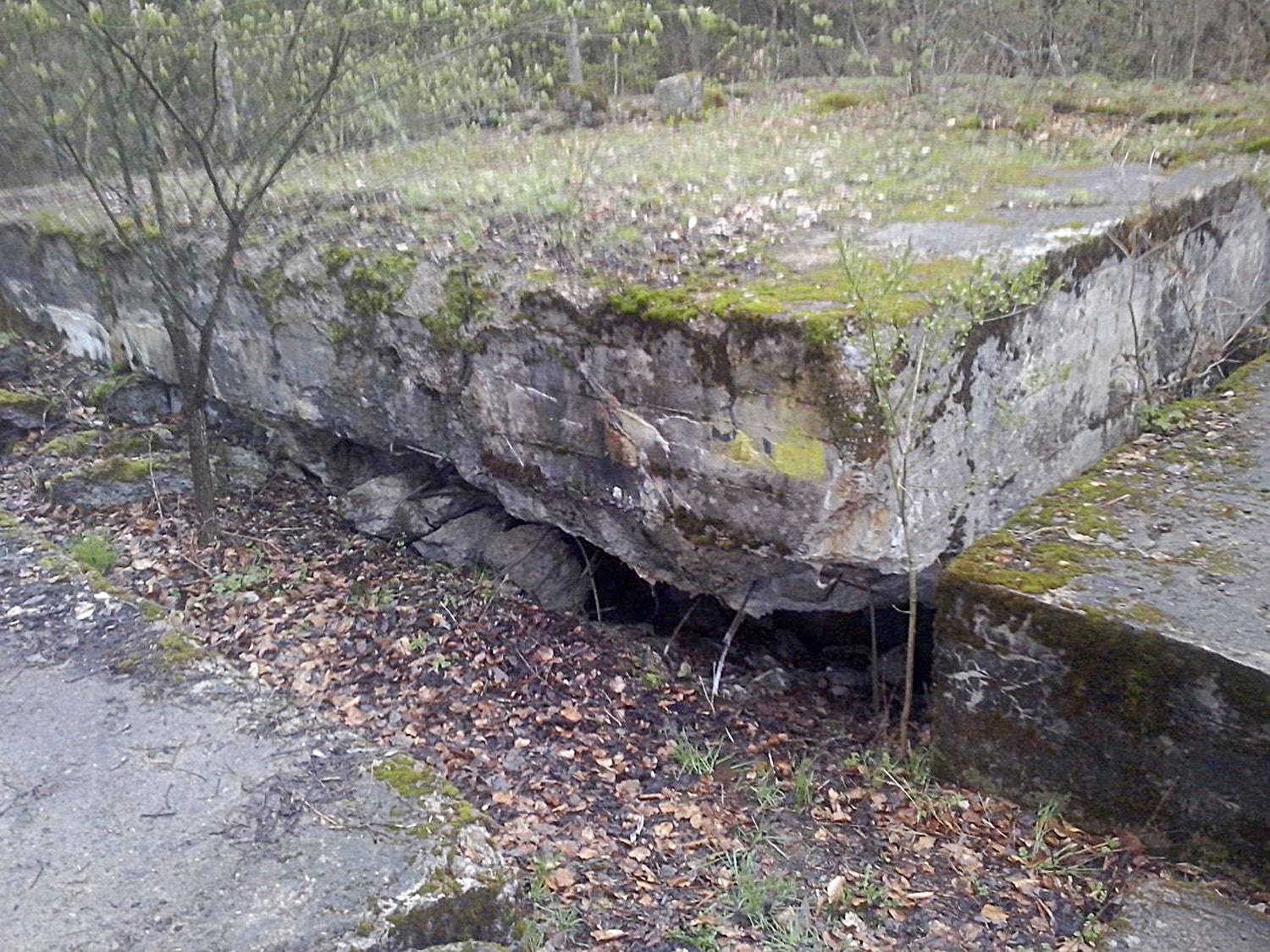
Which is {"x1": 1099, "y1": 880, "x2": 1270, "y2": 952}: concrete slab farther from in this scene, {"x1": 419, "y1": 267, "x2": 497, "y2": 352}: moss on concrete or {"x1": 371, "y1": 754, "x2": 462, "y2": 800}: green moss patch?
{"x1": 419, "y1": 267, "x2": 497, "y2": 352}: moss on concrete

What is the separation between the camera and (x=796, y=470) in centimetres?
369

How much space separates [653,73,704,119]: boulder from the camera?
10164mm

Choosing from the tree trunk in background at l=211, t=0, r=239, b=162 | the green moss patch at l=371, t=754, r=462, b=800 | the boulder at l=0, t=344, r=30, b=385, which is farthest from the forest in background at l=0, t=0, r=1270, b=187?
the green moss patch at l=371, t=754, r=462, b=800

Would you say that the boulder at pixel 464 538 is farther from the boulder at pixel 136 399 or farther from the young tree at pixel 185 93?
the boulder at pixel 136 399

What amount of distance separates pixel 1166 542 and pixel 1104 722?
85 cm

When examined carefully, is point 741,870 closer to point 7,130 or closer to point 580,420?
point 580,420

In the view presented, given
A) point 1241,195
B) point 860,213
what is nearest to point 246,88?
point 860,213

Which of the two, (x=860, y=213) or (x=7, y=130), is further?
(x=7, y=130)

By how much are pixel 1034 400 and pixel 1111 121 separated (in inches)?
217

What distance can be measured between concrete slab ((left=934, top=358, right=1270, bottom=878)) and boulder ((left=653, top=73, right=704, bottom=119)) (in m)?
7.22

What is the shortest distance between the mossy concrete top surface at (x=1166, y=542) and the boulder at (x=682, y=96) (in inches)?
258

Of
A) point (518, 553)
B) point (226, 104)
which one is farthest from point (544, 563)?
point (226, 104)

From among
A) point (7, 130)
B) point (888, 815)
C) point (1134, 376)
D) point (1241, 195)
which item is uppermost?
point (7, 130)

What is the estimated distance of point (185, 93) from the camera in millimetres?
4949
